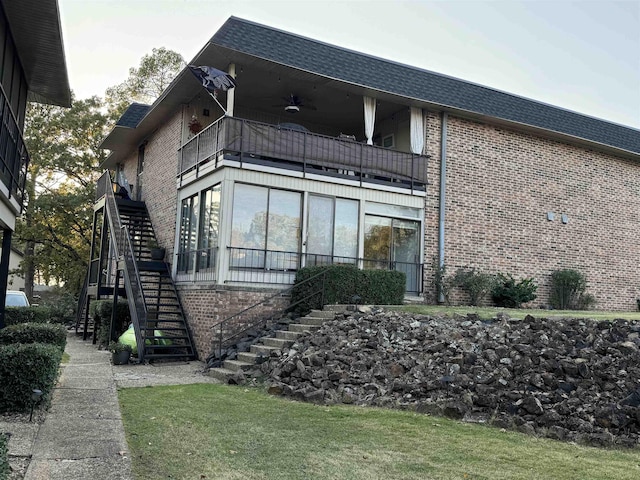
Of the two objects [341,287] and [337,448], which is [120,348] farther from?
[337,448]

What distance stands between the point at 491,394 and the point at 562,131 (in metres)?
12.4

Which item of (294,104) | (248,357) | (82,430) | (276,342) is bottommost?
(82,430)

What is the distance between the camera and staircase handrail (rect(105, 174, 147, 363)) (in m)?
13.3

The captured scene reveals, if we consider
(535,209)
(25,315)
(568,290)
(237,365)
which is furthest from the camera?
(535,209)

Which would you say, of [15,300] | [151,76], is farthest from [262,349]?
[151,76]

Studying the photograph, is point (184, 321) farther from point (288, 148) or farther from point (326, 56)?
point (326, 56)

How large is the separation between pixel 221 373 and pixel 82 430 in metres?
4.65

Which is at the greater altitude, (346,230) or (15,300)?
(346,230)

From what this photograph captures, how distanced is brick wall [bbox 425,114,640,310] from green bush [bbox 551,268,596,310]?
0.84ft

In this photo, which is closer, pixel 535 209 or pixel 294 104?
pixel 294 104

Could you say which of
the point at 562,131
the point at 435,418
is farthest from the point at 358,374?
the point at 562,131

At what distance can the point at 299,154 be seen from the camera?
14477 mm

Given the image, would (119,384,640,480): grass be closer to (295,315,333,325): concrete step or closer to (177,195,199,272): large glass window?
(295,315,333,325): concrete step

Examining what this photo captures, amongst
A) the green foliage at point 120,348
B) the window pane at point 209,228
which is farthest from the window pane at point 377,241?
the green foliage at point 120,348
